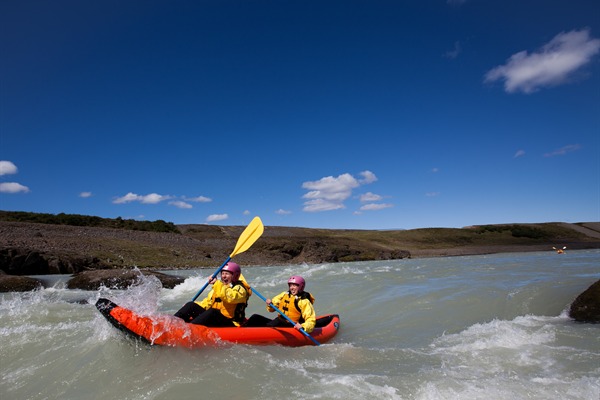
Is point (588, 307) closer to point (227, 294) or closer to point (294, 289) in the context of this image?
point (294, 289)

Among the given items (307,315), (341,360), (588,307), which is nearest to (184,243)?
(307,315)

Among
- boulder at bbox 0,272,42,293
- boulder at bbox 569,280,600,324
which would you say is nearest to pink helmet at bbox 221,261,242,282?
boulder at bbox 569,280,600,324

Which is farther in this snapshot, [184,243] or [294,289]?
[184,243]

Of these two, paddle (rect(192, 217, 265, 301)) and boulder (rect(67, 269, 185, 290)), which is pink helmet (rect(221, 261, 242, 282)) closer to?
paddle (rect(192, 217, 265, 301))

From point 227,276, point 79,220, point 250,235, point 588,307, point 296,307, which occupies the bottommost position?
point 588,307

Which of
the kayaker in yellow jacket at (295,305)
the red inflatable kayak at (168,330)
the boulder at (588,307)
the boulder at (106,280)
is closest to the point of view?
the red inflatable kayak at (168,330)

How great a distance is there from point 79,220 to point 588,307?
123 ft

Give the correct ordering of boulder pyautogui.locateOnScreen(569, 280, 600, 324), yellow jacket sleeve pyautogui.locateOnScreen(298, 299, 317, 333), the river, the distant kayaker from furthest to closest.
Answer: boulder pyautogui.locateOnScreen(569, 280, 600, 324) → yellow jacket sleeve pyautogui.locateOnScreen(298, 299, 317, 333) → the distant kayaker → the river

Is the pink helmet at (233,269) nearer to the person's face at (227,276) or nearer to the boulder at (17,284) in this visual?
the person's face at (227,276)

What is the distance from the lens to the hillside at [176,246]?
20.1 metres

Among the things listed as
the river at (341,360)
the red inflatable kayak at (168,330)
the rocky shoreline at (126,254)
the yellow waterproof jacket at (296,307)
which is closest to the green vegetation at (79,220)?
the rocky shoreline at (126,254)

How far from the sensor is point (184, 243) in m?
33.4

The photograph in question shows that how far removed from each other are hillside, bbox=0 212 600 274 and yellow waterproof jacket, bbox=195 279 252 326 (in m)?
16.7

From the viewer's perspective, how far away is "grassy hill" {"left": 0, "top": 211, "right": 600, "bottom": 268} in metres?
24.4
